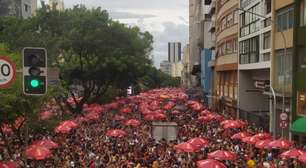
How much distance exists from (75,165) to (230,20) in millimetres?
36399

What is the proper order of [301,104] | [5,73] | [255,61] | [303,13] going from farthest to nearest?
[255,61]
[301,104]
[303,13]
[5,73]

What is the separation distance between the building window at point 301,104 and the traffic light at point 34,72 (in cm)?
2384

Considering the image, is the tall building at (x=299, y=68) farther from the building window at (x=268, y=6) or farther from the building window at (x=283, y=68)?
the building window at (x=268, y=6)

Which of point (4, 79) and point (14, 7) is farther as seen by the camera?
point (14, 7)

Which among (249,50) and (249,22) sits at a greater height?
(249,22)

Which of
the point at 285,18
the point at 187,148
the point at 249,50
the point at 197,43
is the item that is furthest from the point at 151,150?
the point at 197,43

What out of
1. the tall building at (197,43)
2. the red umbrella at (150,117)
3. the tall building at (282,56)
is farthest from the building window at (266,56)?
the tall building at (197,43)

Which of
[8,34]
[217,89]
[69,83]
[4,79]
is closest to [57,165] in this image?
[4,79]

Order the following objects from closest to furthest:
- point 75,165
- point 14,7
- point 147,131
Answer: point 75,165 < point 147,131 < point 14,7

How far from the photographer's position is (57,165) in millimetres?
24766

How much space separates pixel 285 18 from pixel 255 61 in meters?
9.27

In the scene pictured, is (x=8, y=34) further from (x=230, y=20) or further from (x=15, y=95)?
(x=15, y=95)

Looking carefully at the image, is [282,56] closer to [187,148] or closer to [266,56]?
[266,56]

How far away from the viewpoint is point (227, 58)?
59938mm
